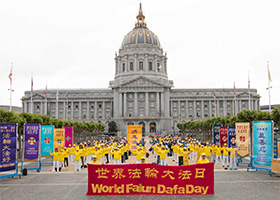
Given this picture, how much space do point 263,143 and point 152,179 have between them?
40.1ft

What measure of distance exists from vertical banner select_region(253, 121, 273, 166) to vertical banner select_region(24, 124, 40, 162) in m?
18.0

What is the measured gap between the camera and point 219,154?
2645cm

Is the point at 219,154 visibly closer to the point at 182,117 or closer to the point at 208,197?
the point at 208,197

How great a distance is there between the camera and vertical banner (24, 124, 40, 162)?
24.2 m

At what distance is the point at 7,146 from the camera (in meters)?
21.0

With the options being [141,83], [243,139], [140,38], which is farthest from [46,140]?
[140,38]

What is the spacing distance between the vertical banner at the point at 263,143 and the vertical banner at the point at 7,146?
738 inches

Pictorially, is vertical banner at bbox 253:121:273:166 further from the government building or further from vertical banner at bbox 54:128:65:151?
the government building

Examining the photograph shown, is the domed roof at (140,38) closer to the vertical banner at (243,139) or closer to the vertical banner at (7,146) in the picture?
the vertical banner at (243,139)

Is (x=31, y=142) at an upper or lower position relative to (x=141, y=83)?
lower

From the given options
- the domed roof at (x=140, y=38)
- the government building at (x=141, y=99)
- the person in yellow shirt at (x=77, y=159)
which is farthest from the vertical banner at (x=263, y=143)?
the domed roof at (x=140, y=38)

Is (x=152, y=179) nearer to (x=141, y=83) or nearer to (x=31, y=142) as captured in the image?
(x=31, y=142)

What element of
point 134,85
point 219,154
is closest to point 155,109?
point 134,85

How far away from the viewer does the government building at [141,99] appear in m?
111
